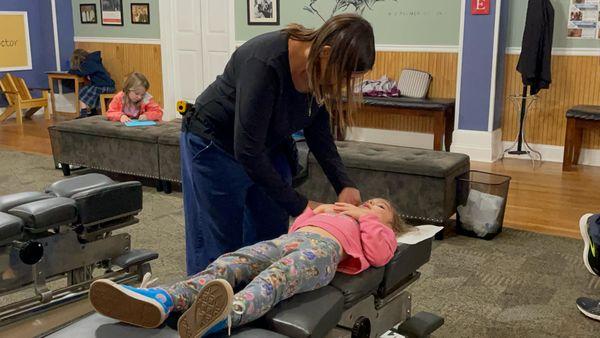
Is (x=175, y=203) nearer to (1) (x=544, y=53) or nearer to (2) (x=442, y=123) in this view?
(2) (x=442, y=123)

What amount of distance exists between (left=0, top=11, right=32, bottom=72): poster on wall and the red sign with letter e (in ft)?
18.1

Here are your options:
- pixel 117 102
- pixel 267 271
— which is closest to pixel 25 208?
pixel 267 271

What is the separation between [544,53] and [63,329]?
4495mm

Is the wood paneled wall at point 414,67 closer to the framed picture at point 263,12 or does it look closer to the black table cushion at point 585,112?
the black table cushion at point 585,112

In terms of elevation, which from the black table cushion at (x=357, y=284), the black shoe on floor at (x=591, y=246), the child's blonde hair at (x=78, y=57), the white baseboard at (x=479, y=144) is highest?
the child's blonde hair at (x=78, y=57)

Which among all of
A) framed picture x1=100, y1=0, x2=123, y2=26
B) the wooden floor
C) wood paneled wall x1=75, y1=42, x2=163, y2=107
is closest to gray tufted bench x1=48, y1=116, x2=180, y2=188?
the wooden floor

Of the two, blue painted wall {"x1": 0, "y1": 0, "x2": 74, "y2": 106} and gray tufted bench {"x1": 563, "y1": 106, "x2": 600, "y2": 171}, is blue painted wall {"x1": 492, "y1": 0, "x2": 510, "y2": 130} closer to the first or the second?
gray tufted bench {"x1": 563, "y1": 106, "x2": 600, "y2": 171}

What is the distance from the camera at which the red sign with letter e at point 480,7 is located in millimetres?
5340

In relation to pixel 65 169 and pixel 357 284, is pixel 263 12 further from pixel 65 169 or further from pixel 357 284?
pixel 357 284

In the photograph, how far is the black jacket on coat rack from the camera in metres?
5.10

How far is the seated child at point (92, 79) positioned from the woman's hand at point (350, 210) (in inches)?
238

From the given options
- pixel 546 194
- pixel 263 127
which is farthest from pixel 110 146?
pixel 263 127

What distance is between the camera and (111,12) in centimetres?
791

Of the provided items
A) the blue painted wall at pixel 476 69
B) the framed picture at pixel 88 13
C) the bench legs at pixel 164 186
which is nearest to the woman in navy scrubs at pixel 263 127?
the bench legs at pixel 164 186
